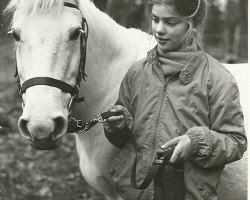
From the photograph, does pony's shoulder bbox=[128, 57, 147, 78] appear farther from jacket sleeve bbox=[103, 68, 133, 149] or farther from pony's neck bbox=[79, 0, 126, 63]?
pony's neck bbox=[79, 0, 126, 63]

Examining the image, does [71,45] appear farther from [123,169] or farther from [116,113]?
[123,169]

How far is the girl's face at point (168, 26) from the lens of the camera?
193 centimetres

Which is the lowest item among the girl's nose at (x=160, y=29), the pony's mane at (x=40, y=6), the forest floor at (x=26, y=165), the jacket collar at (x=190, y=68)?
the forest floor at (x=26, y=165)

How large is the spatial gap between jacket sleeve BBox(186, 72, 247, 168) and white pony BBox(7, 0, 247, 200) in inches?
23.0

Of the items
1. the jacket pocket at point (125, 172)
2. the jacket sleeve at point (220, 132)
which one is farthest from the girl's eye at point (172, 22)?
the jacket pocket at point (125, 172)

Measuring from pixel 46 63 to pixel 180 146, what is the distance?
0.68 meters

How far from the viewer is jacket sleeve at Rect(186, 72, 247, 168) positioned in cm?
180

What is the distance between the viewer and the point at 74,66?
202 cm

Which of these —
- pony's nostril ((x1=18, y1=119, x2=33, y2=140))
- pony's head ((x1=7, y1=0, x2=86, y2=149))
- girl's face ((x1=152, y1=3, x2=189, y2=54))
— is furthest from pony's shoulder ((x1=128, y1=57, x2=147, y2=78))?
pony's nostril ((x1=18, y1=119, x2=33, y2=140))

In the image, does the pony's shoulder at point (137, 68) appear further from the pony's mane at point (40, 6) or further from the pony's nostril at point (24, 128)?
the pony's nostril at point (24, 128)

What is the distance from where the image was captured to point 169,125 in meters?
1.90

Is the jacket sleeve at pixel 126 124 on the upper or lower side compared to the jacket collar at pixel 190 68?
lower

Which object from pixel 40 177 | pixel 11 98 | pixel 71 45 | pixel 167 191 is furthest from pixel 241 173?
pixel 11 98

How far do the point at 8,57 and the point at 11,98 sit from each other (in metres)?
0.46
